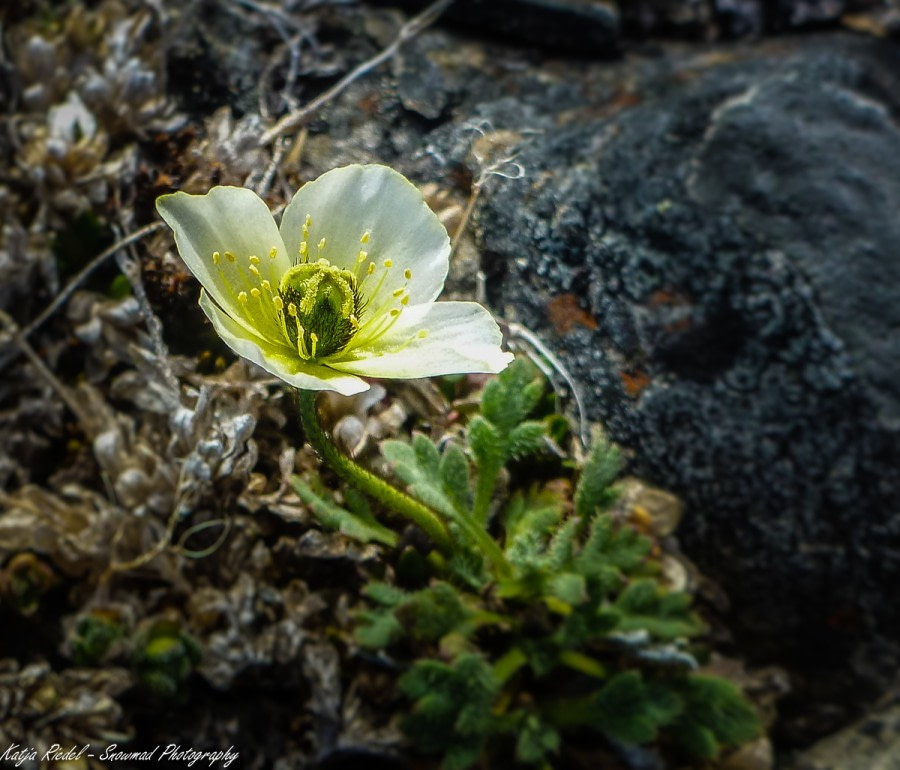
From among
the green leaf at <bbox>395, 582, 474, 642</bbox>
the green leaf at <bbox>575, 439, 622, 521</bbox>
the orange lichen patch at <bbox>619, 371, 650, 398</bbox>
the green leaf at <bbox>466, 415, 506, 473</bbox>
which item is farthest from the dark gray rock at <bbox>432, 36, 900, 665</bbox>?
the green leaf at <bbox>395, 582, 474, 642</bbox>

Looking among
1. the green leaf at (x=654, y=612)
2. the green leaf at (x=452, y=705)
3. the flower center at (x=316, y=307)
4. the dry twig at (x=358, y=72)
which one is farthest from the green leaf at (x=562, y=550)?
the dry twig at (x=358, y=72)

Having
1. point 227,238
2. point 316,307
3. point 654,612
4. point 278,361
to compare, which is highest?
point 227,238

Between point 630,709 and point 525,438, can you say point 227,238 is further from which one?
point 630,709

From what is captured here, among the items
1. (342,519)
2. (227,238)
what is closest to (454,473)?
(342,519)

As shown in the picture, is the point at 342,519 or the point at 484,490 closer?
the point at 342,519

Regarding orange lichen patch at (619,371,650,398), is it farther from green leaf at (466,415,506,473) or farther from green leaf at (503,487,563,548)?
green leaf at (466,415,506,473)

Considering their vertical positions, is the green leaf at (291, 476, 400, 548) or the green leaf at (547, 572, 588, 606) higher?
the green leaf at (291, 476, 400, 548)

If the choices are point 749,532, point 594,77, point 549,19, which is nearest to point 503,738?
point 749,532

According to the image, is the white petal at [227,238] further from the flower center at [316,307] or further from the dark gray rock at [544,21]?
the dark gray rock at [544,21]
